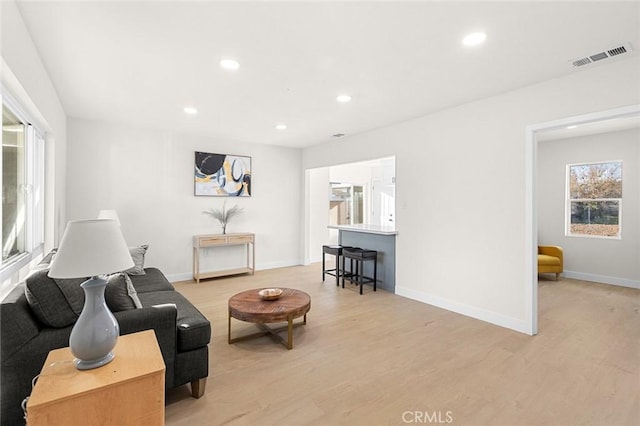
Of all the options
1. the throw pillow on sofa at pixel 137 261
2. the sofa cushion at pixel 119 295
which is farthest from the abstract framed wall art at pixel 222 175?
the sofa cushion at pixel 119 295

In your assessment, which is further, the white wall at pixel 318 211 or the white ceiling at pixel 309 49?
the white wall at pixel 318 211

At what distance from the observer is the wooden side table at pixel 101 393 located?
124cm

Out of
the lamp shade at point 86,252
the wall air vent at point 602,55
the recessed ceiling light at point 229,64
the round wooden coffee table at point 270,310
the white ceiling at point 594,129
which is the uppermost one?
the white ceiling at point 594,129

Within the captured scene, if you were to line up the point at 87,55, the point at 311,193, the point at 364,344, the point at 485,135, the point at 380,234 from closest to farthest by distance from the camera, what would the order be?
the point at 87,55, the point at 364,344, the point at 485,135, the point at 380,234, the point at 311,193

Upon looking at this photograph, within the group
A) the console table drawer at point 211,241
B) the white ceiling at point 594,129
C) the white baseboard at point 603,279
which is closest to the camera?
the white ceiling at point 594,129

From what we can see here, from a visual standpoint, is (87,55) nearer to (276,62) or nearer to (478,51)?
(276,62)

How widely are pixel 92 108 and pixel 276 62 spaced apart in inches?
117

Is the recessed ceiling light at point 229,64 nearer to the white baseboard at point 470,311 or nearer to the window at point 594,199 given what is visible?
the white baseboard at point 470,311

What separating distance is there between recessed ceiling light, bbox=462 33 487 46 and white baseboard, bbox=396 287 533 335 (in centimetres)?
276

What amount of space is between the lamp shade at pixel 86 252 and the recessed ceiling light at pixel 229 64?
1.83 m

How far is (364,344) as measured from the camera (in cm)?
295

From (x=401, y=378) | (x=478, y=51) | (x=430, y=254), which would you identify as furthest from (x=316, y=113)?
(x=401, y=378)

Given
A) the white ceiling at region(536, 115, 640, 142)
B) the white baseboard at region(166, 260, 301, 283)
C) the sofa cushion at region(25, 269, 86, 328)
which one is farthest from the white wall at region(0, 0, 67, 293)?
the white ceiling at region(536, 115, 640, 142)

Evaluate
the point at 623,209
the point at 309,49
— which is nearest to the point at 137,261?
the point at 309,49
